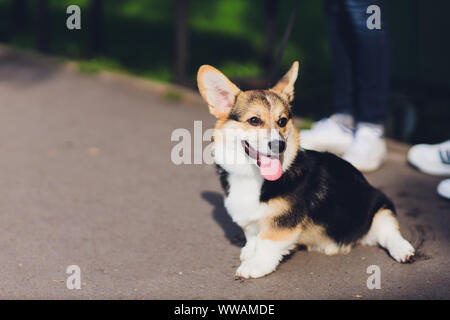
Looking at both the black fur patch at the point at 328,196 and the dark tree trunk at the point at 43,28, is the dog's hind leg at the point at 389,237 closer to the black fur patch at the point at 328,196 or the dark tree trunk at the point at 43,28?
the black fur patch at the point at 328,196

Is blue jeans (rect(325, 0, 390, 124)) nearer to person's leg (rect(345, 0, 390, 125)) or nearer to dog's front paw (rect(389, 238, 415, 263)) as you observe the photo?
person's leg (rect(345, 0, 390, 125))

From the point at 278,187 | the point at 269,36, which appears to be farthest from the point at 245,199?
the point at 269,36

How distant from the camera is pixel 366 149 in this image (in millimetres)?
4336

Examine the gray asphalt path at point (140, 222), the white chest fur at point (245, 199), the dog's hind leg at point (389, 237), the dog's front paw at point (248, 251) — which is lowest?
the gray asphalt path at point (140, 222)

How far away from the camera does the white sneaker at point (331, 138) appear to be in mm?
4577

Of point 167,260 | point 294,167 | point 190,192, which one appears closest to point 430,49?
point 190,192

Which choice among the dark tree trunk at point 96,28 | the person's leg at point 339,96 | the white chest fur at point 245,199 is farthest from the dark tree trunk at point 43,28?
the white chest fur at point 245,199

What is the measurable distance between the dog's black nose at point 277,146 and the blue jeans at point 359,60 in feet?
5.59

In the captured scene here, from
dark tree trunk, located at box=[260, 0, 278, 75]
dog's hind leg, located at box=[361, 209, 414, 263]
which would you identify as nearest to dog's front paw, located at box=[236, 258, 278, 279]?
dog's hind leg, located at box=[361, 209, 414, 263]

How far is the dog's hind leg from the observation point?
10.3 feet

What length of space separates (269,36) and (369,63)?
2597 millimetres

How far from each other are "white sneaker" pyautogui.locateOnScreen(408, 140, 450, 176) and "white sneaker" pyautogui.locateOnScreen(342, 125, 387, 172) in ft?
0.86

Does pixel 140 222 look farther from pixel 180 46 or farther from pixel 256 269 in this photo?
pixel 180 46

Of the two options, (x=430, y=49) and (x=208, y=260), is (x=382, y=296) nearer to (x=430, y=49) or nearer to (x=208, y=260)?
(x=208, y=260)
